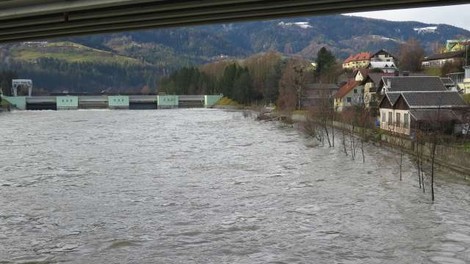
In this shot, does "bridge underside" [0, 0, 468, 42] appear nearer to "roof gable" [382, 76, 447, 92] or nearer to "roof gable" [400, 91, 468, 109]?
"roof gable" [400, 91, 468, 109]

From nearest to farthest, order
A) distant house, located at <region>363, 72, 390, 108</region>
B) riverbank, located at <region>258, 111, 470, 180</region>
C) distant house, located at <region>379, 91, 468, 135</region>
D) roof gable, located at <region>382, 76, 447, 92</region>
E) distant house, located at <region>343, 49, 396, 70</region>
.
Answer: riverbank, located at <region>258, 111, 470, 180</region>
distant house, located at <region>379, 91, 468, 135</region>
roof gable, located at <region>382, 76, 447, 92</region>
distant house, located at <region>363, 72, 390, 108</region>
distant house, located at <region>343, 49, 396, 70</region>

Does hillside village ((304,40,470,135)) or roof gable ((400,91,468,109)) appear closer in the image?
hillside village ((304,40,470,135))

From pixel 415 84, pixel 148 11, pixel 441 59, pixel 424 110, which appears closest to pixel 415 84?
pixel 415 84

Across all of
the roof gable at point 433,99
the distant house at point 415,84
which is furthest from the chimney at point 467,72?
the roof gable at point 433,99

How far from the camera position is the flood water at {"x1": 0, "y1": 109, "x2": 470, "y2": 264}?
11094 mm

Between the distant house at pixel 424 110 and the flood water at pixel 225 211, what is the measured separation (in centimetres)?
674

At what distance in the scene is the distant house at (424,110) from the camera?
30.7 meters

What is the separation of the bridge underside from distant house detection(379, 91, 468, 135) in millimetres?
22162

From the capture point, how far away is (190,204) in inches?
618

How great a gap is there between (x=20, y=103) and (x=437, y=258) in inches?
4485

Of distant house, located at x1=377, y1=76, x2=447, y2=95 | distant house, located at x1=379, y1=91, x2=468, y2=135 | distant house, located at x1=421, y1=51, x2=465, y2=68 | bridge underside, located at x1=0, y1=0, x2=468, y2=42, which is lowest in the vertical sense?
distant house, located at x1=379, y1=91, x2=468, y2=135

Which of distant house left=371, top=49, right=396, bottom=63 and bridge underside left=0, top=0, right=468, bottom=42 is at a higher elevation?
distant house left=371, top=49, right=396, bottom=63

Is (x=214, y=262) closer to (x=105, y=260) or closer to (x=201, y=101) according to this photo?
(x=105, y=260)

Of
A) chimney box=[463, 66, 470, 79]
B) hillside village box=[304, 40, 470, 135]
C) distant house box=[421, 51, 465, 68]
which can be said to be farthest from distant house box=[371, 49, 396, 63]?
chimney box=[463, 66, 470, 79]
